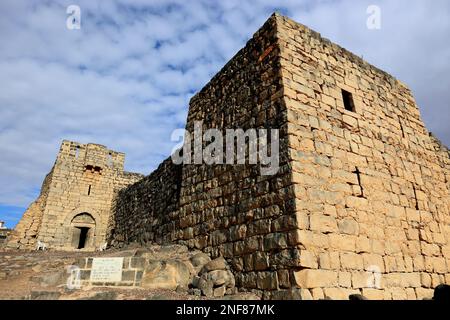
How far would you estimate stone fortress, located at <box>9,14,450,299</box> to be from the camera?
4.57 meters

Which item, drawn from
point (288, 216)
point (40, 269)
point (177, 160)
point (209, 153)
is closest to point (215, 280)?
point (288, 216)

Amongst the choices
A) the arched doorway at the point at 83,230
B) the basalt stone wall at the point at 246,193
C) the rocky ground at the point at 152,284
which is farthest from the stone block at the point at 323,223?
the arched doorway at the point at 83,230

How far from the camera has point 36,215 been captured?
16391mm

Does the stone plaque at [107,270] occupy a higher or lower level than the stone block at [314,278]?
higher

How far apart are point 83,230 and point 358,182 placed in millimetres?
15490

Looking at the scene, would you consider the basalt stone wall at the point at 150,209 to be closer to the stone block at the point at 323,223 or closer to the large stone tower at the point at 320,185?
the large stone tower at the point at 320,185

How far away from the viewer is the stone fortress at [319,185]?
4566mm

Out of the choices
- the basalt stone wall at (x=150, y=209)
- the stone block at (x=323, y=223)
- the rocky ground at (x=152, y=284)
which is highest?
the basalt stone wall at (x=150, y=209)

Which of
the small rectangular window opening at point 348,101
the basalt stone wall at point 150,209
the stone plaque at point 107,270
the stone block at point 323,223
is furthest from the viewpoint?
the basalt stone wall at point 150,209

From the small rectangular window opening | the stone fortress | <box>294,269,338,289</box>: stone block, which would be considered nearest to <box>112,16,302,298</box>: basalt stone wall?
the stone fortress

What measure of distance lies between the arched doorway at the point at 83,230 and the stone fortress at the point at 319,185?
32.4 ft
